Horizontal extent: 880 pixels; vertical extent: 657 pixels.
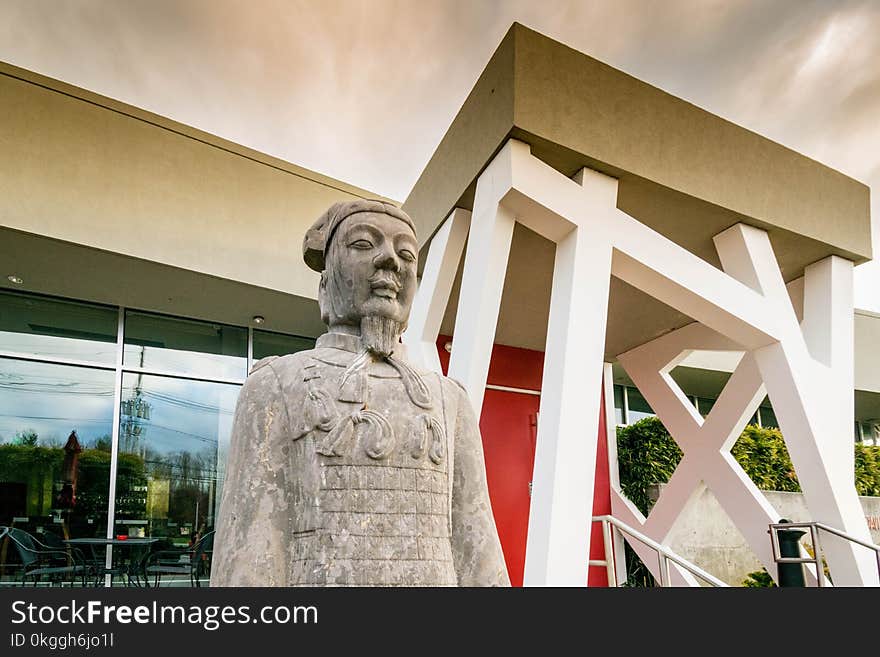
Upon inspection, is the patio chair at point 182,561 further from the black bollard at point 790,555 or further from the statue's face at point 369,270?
the statue's face at point 369,270

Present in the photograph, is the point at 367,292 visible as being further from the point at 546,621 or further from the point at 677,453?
Answer: the point at 677,453

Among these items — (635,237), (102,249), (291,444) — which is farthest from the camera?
(102,249)

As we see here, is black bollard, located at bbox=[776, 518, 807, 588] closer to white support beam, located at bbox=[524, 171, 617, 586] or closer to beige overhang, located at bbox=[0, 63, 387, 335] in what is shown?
white support beam, located at bbox=[524, 171, 617, 586]

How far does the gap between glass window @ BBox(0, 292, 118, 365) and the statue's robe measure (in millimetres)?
8562

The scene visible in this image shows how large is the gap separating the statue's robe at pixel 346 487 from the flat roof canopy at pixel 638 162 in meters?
3.26

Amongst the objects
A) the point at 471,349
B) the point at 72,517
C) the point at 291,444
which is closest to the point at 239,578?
the point at 291,444

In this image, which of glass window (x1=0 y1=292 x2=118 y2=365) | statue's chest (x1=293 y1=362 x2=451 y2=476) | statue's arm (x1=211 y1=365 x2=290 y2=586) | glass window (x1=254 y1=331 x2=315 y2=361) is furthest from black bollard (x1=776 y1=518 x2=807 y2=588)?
glass window (x1=0 y1=292 x2=118 y2=365)

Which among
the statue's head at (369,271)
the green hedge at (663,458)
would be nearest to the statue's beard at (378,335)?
the statue's head at (369,271)

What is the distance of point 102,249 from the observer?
8.08m

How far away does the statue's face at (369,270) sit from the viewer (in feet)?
8.02

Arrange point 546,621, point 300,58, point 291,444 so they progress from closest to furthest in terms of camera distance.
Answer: point 546,621 → point 291,444 → point 300,58

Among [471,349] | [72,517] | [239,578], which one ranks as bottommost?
[72,517]

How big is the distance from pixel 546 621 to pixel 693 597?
41 centimetres

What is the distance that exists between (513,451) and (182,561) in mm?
4951
